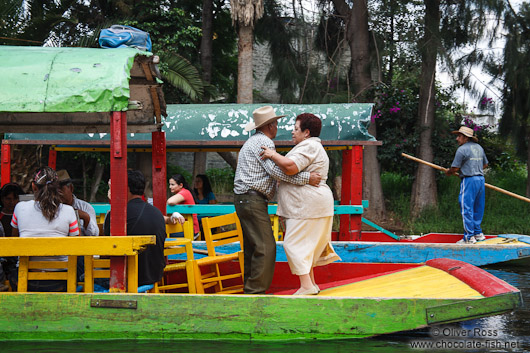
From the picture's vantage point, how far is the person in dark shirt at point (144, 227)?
539 cm

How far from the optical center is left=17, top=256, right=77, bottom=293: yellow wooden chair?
5.09m

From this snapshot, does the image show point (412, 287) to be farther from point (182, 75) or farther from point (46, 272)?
point (182, 75)

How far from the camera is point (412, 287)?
550cm

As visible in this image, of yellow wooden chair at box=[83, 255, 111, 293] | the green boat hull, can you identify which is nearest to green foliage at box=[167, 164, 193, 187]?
yellow wooden chair at box=[83, 255, 111, 293]

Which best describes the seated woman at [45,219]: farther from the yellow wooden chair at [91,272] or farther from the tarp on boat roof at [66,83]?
the tarp on boat roof at [66,83]

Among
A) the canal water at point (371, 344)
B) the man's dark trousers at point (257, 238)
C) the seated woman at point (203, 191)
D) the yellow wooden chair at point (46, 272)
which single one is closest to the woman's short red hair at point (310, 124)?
the man's dark trousers at point (257, 238)

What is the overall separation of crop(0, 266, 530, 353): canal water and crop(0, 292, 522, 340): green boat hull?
84mm

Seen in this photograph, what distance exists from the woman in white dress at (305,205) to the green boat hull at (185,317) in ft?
1.72

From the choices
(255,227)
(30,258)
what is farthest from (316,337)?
(30,258)

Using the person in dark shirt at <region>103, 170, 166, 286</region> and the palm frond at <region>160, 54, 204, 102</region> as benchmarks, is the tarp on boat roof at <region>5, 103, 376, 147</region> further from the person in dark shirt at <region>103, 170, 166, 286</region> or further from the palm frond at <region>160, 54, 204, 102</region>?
the palm frond at <region>160, 54, 204, 102</region>

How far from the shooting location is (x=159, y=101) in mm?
6148

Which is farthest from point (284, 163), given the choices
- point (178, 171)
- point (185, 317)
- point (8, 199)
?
point (178, 171)

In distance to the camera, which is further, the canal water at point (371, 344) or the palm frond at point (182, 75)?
the palm frond at point (182, 75)

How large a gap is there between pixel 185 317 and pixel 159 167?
2.21 metres
